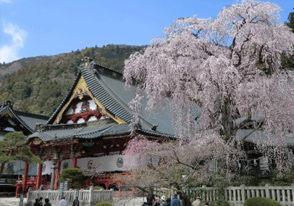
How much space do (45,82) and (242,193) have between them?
73913 mm

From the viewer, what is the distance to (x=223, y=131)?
12688mm

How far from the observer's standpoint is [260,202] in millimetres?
10289

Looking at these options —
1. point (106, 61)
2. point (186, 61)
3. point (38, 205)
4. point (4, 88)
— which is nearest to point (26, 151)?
point (38, 205)

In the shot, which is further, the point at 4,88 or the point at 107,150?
the point at 4,88

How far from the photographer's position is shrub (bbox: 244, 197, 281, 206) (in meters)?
10.1

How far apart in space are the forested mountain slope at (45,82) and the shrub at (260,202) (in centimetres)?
5229

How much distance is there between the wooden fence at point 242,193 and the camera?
10670 millimetres

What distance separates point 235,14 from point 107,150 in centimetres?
1135

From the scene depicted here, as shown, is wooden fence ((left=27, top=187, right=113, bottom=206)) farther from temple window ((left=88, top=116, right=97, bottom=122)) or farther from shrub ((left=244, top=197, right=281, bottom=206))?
temple window ((left=88, top=116, right=97, bottom=122))

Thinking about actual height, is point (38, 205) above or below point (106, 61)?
below

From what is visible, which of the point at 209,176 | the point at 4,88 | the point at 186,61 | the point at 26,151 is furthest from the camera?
the point at 4,88

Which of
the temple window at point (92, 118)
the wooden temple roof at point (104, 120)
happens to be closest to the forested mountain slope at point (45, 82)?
the wooden temple roof at point (104, 120)

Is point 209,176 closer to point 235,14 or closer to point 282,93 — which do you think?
point 282,93

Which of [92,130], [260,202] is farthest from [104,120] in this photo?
[260,202]
